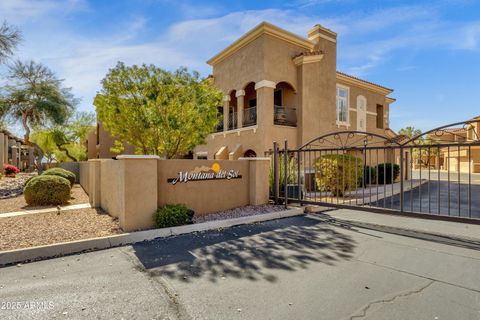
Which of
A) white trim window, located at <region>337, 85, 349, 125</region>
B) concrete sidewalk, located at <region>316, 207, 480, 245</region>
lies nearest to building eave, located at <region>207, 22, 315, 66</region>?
white trim window, located at <region>337, 85, 349, 125</region>

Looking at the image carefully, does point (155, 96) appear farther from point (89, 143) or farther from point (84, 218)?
point (89, 143)

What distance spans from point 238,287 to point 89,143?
3164cm

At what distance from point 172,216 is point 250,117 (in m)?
10.7

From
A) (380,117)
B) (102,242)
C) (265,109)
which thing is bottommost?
(102,242)

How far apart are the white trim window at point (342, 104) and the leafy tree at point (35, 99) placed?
19235mm

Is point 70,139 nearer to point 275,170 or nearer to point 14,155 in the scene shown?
point 14,155

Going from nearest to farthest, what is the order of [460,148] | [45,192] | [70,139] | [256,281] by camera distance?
1. [256,281]
2. [45,192]
3. [460,148]
4. [70,139]

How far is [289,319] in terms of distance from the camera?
3.21m

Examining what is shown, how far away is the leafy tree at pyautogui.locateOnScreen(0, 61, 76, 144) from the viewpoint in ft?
59.4

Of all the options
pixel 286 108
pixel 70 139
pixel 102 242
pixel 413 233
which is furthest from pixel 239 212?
pixel 70 139

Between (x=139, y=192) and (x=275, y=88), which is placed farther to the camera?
(x=275, y=88)

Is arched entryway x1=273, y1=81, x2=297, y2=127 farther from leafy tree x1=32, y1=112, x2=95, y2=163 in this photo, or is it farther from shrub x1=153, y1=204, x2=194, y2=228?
leafy tree x1=32, y1=112, x2=95, y2=163

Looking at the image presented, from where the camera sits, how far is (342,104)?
19984 mm

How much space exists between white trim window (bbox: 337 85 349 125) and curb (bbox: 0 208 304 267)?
14064 millimetres
